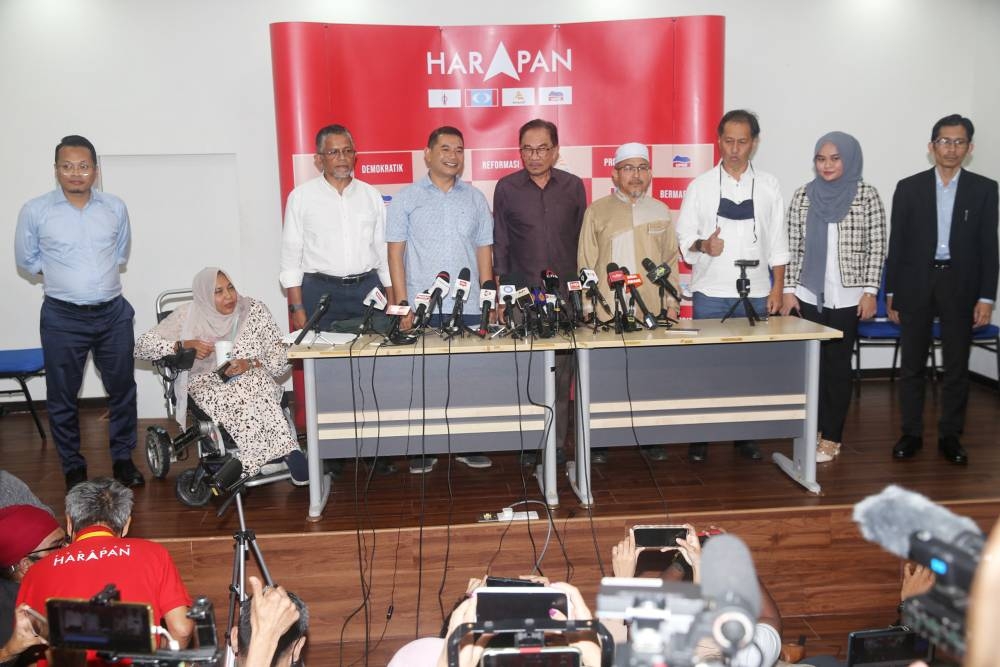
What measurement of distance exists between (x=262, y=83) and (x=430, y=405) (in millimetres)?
3182

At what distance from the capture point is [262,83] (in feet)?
20.0

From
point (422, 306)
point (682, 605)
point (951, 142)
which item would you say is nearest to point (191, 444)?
point (422, 306)

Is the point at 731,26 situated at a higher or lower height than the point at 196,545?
higher

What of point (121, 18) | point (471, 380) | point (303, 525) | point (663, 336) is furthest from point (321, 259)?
point (121, 18)

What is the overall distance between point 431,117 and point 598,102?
1107 millimetres

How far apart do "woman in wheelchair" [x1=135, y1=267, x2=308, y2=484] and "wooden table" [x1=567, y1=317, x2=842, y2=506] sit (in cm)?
157

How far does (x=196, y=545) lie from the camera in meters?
3.81

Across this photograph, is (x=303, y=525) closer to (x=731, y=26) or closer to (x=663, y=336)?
(x=663, y=336)

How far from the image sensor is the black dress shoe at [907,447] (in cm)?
467

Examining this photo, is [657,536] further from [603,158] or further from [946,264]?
[603,158]

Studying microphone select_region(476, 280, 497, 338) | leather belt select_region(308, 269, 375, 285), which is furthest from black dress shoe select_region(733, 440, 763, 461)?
leather belt select_region(308, 269, 375, 285)

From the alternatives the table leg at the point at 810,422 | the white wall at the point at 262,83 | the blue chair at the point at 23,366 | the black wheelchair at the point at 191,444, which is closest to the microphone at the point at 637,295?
the table leg at the point at 810,422

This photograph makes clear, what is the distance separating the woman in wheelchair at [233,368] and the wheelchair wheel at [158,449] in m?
0.14

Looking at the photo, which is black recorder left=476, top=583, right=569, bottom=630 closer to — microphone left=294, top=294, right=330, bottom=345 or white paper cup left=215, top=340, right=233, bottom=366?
microphone left=294, top=294, right=330, bottom=345
